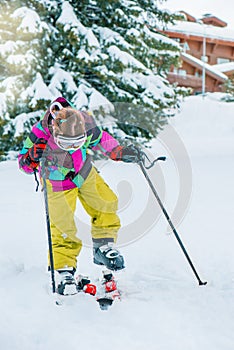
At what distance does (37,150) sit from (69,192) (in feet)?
1.29

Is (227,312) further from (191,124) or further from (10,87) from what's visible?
(191,124)

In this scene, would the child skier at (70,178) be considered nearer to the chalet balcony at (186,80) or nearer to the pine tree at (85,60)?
the pine tree at (85,60)

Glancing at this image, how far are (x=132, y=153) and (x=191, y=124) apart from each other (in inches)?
593

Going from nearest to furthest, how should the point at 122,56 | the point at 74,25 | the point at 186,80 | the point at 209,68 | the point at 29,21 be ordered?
the point at 29,21, the point at 74,25, the point at 122,56, the point at 186,80, the point at 209,68

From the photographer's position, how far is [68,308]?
252 cm

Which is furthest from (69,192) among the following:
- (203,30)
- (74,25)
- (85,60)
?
(203,30)

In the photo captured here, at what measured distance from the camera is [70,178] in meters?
2.88

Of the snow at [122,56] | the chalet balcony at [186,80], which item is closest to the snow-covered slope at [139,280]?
the snow at [122,56]

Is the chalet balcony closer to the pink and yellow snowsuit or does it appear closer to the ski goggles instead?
the pink and yellow snowsuit

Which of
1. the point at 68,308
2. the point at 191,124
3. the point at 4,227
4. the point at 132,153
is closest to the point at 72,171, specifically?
the point at 132,153

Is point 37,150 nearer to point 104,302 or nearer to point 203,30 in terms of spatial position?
point 104,302

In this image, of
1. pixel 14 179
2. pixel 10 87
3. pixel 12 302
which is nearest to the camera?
pixel 12 302

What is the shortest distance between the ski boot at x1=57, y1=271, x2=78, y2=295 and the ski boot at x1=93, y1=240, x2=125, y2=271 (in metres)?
0.25

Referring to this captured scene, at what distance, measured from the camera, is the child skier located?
2.71 meters
